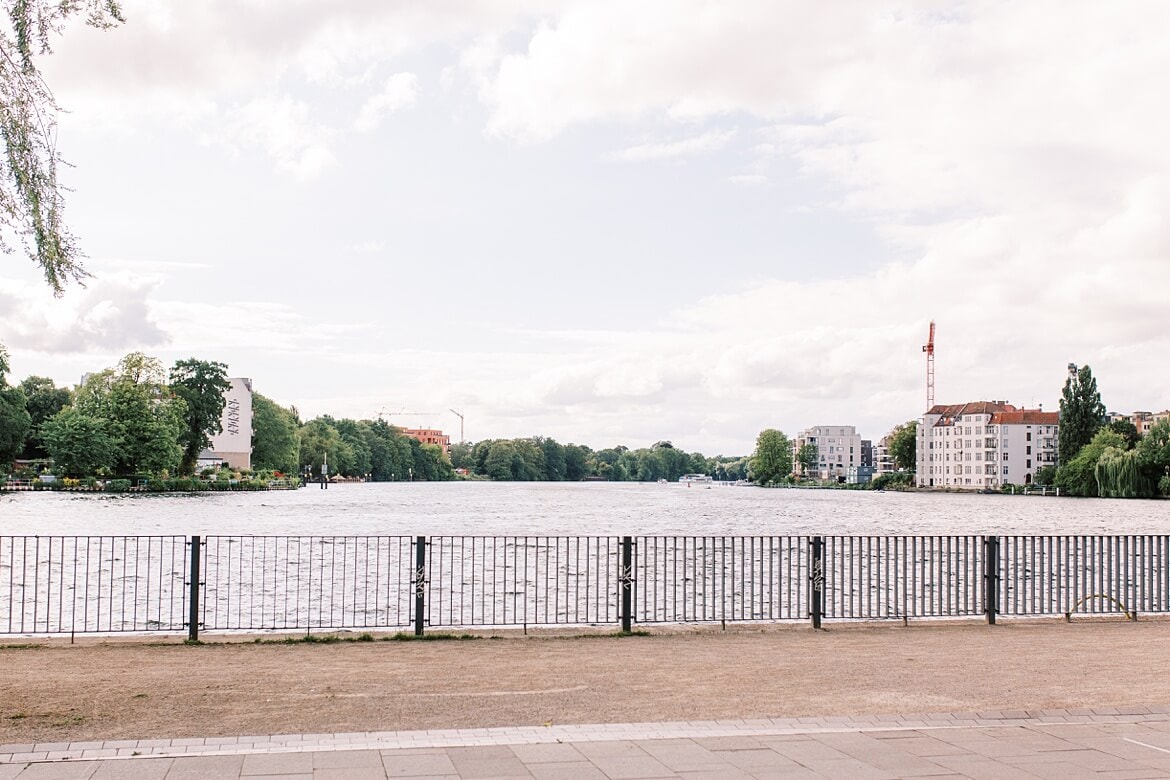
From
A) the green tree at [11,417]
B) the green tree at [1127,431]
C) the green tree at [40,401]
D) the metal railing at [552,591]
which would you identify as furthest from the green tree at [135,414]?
the green tree at [1127,431]

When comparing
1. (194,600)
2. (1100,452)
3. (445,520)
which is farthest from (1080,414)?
(194,600)

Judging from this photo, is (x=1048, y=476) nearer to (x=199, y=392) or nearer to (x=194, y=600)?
(x=199, y=392)

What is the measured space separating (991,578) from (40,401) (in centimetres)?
13896

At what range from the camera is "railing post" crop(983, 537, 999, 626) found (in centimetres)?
1603

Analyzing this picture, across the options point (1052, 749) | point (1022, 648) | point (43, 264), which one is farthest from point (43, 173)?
point (1022, 648)

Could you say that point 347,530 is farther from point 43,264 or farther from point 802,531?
point 43,264

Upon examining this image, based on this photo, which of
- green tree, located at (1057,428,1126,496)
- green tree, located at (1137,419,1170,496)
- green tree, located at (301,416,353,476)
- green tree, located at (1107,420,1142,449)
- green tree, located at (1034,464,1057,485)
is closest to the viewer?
green tree, located at (1137,419,1170,496)

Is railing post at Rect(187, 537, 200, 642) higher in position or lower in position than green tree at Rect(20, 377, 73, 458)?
lower

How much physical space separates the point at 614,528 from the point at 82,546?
32772 millimetres

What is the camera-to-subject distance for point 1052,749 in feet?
26.0

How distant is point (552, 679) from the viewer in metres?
11.1

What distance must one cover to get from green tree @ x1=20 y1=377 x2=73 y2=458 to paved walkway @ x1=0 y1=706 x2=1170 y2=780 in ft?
447

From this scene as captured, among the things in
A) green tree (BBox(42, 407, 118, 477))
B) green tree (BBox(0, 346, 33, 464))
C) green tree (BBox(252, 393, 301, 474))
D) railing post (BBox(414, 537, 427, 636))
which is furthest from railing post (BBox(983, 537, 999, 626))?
green tree (BBox(252, 393, 301, 474))

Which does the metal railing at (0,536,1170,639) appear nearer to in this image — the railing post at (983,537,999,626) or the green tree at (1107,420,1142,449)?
the railing post at (983,537,999,626)
